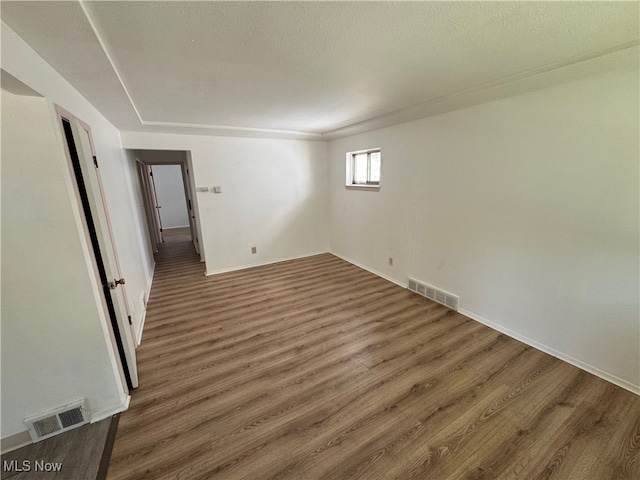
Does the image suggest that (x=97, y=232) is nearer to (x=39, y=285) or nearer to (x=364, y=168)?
(x=39, y=285)

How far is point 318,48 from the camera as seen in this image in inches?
58.4

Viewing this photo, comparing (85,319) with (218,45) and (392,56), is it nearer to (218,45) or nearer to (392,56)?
(218,45)

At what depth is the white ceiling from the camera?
3.76 ft

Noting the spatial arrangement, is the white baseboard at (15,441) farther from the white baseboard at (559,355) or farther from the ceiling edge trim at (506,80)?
the ceiling edge trim at (506,80)

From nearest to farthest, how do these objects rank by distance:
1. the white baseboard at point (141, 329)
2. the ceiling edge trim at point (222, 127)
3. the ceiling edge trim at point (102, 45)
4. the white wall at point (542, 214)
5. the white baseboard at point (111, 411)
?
1. the ceiling edge trim at point (102, 45)
2. the white baseboard at point (111, 411)
3. the white wall at point (542, 214)
4. the white baseboard at point (141, 329)
5. the ceiling edge trim at point (222, 127)

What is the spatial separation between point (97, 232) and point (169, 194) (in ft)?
25.9

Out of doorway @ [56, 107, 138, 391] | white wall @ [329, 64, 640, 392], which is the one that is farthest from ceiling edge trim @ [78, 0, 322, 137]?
white wall @ [329, 64, 640, 392]

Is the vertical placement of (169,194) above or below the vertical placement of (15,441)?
above

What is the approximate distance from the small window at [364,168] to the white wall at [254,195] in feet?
2.18

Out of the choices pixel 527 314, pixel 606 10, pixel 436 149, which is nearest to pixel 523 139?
pixel 436 149

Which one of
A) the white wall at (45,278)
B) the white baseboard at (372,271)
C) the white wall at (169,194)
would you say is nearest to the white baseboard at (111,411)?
the white wall at (45,278)

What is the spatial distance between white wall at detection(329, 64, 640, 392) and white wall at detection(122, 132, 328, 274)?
1978mm

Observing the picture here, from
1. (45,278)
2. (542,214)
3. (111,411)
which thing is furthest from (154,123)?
(542,214)

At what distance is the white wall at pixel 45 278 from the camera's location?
124cm
